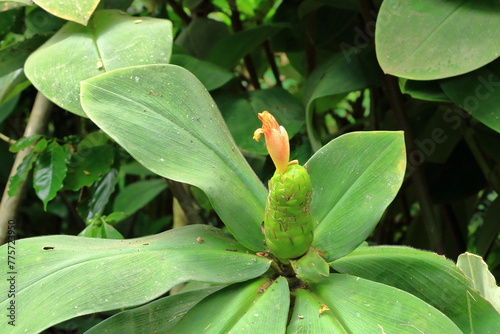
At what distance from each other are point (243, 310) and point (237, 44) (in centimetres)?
53

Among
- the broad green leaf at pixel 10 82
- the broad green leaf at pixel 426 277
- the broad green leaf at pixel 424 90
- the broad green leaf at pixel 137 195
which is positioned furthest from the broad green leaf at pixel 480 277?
the broad green leaf at pixel 137 195

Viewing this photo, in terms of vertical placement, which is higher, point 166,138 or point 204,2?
point 166,138

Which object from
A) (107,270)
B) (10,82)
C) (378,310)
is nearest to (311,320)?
(378,310)

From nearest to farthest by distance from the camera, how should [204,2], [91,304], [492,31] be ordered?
[91,304]
[492,31]
[204,2]

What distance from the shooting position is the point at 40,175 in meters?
0.72

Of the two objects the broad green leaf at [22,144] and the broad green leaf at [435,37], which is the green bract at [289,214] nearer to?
the broad green leaf at [435,37]

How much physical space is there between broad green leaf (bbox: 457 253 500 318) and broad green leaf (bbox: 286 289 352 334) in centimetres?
14

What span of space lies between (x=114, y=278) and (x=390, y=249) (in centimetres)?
25

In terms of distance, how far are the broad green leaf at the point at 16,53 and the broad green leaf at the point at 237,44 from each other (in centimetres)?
26

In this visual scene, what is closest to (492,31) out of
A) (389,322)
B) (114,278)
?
(389,322)

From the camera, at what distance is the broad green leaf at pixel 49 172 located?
71 centimetres

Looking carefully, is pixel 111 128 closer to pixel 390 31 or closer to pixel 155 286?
pixel 155 286

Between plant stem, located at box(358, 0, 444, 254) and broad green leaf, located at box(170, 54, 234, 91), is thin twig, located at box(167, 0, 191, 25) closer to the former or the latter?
broad green leaf, located at box(170, 54, 234, 91)

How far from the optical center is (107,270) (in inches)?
17.2
